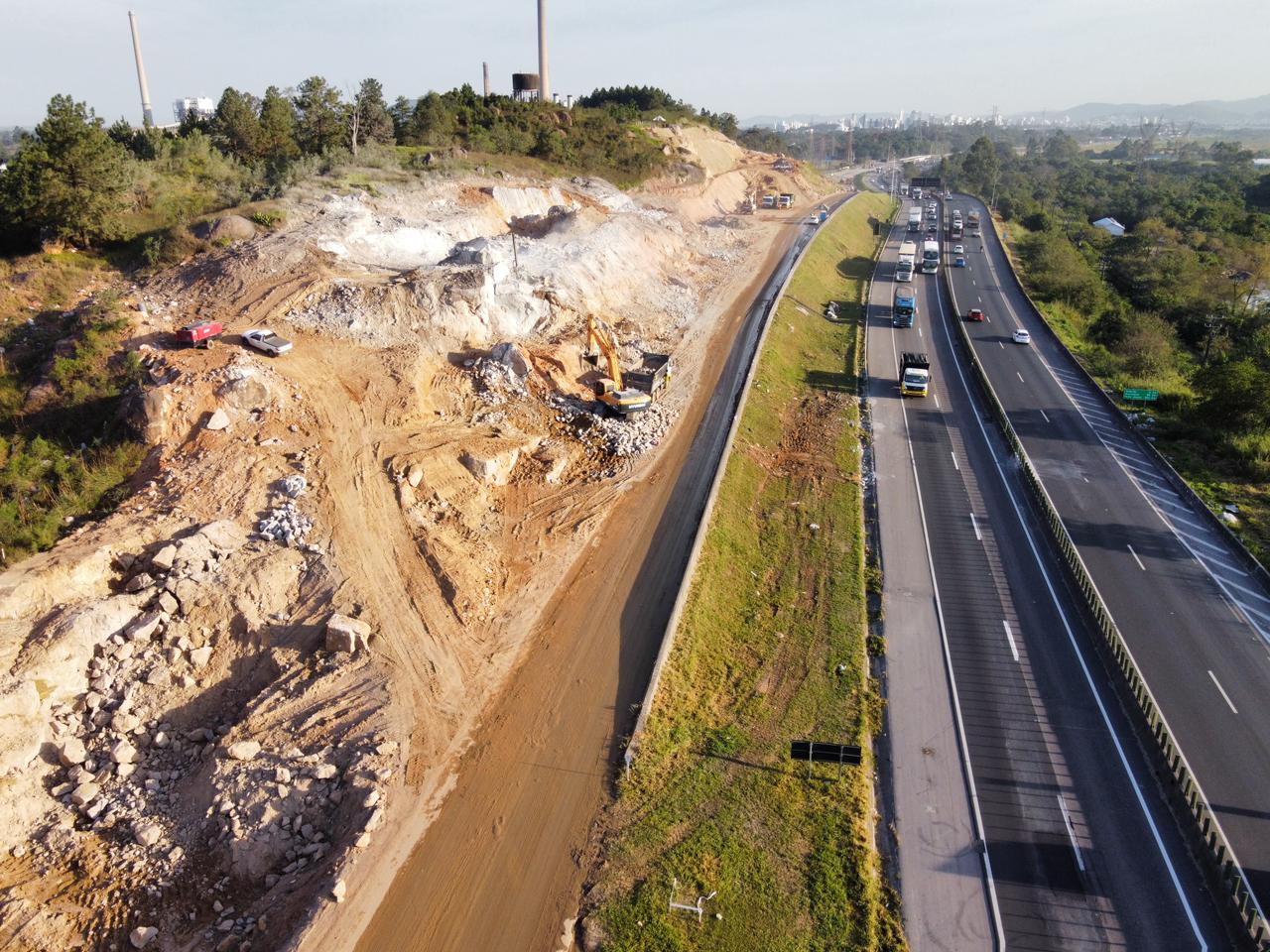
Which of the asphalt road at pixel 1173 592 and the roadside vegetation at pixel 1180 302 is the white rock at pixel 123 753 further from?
the roadside vegetation at pixel 1180 302

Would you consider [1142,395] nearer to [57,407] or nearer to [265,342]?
[265,342]

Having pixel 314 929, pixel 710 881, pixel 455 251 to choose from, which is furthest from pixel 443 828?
pixel 455 251

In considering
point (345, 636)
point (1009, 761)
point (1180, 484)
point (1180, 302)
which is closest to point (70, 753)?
point (345, 636)

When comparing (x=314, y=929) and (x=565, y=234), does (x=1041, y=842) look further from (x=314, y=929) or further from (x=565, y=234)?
(x=565, y=234)

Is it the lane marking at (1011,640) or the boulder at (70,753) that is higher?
the boulder at (70,753)

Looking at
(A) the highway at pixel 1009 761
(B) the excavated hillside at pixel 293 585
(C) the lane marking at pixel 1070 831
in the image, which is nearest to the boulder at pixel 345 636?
(B) the excavated hillside at pixel 293 585
